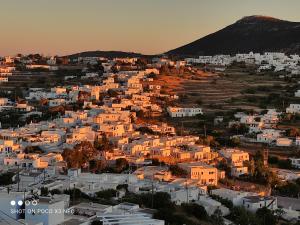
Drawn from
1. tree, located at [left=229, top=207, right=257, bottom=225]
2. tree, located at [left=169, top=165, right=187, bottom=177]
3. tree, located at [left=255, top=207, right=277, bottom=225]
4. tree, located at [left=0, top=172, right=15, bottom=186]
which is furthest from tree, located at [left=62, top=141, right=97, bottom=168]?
tree, located at [left=255, top=207, right=277, bottom=225]

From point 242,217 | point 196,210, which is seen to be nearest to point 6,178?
point 196,210

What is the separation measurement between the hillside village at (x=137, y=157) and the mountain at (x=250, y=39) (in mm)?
52383

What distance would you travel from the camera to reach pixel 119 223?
11.6 meters

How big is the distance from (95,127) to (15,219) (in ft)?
49.4

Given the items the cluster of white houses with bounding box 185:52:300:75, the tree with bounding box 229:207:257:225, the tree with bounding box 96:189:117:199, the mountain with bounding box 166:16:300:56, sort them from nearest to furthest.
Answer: the tree with bounding box 229:207:257:225 < the tree with bounding box 96:189:117:199 < the cluster of white houses with bounding box 185:52:300:75 < the mountain with bounding box 166:16:300:56

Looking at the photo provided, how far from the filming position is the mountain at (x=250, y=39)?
8969cm

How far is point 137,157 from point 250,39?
8110 cm

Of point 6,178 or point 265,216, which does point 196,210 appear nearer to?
point 265,216

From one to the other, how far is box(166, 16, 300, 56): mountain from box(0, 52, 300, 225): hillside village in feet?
172

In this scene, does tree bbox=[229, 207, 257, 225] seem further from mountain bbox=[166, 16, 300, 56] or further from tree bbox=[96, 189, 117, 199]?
mountain bbox=[166, 16, 300, 56]

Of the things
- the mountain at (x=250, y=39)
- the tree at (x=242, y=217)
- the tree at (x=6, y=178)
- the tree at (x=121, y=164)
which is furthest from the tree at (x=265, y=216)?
the mountain at (x=250, y=39)

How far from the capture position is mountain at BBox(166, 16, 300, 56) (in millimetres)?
89688

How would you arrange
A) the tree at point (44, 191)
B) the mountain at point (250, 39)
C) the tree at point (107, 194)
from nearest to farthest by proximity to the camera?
the tree at point (44, 191)
the tree at point (107, 194)
the mountain at point (250, 39)

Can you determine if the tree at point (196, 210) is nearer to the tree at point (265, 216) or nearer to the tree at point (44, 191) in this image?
the tree at point (265, 216)
